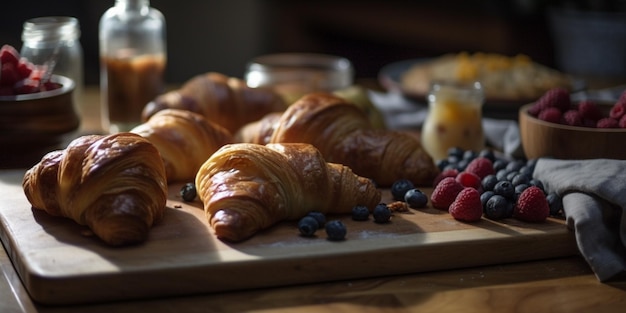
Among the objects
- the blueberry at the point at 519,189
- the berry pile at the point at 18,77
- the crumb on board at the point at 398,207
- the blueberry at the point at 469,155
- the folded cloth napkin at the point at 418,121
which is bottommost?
the folded cloth napkin at the point at 418,121

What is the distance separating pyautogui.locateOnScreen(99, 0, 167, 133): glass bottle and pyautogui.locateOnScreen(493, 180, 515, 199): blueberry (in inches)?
42.1

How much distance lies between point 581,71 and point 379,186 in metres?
1.96

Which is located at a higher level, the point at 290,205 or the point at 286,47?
the point at 290,205

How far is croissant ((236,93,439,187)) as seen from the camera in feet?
6.15

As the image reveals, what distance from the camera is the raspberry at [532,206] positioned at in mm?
1583

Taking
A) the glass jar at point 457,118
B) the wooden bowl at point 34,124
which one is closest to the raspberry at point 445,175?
the glass jar at point 457,118

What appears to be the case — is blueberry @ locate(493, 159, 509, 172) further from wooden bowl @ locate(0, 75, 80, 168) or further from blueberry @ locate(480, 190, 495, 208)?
wooden bowl @ locate(0, 75, 80, 168)

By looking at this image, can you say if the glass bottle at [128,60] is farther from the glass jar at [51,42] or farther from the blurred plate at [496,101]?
the blurred plate at [496,101]

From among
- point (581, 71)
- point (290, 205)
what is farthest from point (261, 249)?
point (581, 71)

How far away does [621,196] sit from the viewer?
152 cm

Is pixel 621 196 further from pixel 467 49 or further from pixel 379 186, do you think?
pixel 467 49

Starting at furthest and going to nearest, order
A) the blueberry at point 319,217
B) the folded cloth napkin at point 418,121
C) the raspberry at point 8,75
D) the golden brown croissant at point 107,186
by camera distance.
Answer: the folded cloth napkin at point 418,121 → the raspberry at point 8,75 → the blueberry at point 319,217 → the golden brown croissant at point 107,186

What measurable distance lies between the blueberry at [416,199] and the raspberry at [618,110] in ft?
1.49

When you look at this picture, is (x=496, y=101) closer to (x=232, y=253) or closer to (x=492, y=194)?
(x=492, y=194)
